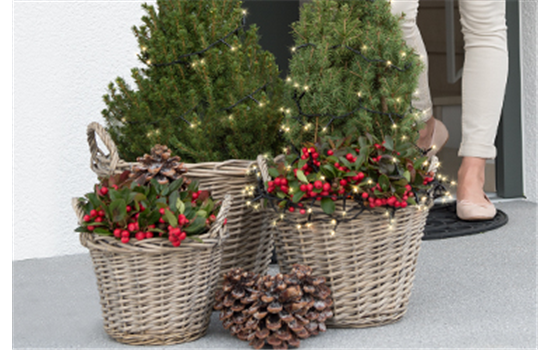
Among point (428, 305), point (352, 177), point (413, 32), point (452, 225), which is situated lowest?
point (452, 225)

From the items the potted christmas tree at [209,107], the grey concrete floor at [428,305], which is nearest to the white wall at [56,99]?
the grey concrete floor at [428,305]

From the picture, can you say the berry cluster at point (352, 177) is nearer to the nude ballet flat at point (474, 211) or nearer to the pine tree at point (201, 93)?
the pine tree at point (201, 93)

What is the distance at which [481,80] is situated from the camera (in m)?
2.34

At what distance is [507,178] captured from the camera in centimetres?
280

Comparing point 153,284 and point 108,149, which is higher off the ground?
point 108,149

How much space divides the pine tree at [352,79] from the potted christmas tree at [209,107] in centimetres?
13

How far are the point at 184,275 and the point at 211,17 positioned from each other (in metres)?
0.69

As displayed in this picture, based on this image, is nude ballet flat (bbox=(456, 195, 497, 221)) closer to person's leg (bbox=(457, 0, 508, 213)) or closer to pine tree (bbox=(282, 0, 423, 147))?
person's leg (bbox=(457, 0, 508, 213))

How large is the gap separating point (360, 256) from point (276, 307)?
8.7 inches

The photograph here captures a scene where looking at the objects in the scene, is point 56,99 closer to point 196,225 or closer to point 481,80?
point 196,225

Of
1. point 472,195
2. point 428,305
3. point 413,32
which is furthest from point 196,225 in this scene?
point 472,195

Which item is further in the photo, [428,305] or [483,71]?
[483,71]
